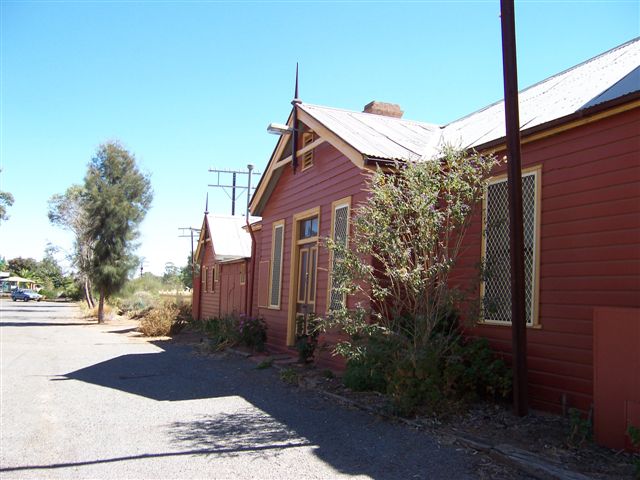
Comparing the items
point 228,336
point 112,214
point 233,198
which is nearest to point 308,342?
point 228,336

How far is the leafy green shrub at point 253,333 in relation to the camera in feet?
42.7

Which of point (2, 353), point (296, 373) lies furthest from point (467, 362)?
point (2, 353)

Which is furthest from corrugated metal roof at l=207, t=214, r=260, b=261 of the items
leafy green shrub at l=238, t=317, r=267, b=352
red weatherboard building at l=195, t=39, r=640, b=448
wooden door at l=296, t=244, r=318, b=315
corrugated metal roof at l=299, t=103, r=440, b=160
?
red weatherboard building at l=195, t=39, r=640, b=448

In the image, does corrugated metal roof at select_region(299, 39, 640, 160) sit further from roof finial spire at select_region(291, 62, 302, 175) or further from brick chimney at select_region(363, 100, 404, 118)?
brick chimney at select_region(363, 100, 404, 118)

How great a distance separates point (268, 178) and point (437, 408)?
28.8ft

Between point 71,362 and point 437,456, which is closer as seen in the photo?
point 437,456

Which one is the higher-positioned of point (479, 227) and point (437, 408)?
point (479, 227)

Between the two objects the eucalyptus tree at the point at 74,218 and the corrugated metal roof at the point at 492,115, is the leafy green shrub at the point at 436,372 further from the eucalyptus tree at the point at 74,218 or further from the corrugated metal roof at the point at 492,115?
the eucalyptus tree at the point at 74,218

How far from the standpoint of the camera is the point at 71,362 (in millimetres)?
12156

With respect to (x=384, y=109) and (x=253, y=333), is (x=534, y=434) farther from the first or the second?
(x=384, y=109)

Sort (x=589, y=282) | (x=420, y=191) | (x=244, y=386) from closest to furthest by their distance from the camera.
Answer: (x=589, y=282), (x=420, y=191), (x=244, y=386)

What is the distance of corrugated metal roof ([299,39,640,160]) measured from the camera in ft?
22.2

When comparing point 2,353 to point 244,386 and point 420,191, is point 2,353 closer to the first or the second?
point 244,386

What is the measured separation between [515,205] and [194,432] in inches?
170
